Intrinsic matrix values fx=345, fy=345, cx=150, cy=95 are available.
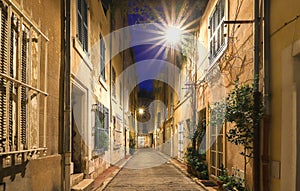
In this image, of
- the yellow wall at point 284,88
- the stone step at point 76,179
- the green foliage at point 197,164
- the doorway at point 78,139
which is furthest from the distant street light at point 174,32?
the yellow wall at point 284,88

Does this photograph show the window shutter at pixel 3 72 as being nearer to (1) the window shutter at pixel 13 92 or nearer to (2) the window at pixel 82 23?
(1) the window shutter at pixel 13 92

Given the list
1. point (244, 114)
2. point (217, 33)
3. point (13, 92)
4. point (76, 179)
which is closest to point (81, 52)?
point (76, 179)

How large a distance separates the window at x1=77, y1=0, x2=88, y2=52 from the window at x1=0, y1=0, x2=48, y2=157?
335 centimetres

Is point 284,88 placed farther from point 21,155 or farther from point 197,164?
point 197,164

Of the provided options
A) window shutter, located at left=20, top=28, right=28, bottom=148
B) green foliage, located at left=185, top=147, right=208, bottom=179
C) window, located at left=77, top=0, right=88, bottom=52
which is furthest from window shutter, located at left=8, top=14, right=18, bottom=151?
green foliage, located at left=185, top=147, right=208, bottom=179

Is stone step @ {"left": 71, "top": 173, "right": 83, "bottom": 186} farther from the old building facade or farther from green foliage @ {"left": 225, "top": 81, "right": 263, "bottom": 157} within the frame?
green foliage @ {"left": 225, "top": 81, "right": 263, "bottom": 157}

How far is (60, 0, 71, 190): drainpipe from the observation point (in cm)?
605

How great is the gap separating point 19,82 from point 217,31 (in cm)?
660

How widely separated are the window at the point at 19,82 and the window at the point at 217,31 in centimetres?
498

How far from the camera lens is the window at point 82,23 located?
8087mm

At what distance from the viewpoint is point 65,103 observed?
6133mm

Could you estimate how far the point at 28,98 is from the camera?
164 inches

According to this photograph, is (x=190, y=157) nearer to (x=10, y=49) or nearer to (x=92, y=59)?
(x=92, y=59)

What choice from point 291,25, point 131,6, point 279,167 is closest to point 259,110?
point 279,167
